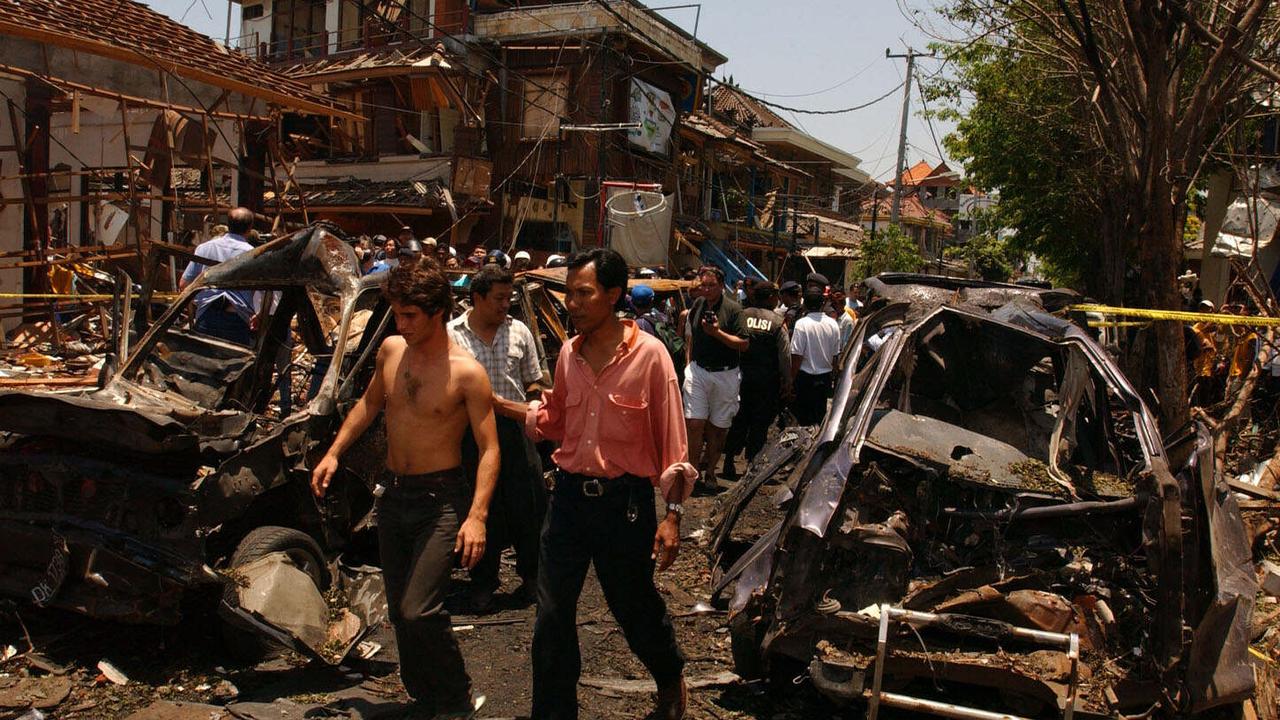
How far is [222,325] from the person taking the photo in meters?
7.58

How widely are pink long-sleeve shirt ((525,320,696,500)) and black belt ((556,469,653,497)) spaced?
0.07 ft

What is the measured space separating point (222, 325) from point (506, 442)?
3106mm

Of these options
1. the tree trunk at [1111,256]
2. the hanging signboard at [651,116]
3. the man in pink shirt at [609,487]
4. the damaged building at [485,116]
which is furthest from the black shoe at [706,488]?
the hanging signboard at [651,116]

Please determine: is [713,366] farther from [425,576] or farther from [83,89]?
[83,89]

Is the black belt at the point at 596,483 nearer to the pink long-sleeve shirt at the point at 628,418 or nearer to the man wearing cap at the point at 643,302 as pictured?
the pink long-sleeve shirt at the point at 628,418

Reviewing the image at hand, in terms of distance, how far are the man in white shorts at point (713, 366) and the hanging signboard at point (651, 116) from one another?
18256mm

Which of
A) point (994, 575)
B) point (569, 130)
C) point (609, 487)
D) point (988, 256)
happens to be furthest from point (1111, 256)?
point (988, 256)

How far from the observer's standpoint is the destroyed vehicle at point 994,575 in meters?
3.86

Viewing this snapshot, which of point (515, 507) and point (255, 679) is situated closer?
point (255, 679)

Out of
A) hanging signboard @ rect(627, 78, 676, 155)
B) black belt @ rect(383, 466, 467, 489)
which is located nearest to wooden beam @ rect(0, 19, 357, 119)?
black belt @ rect(383, 466, 467, 489)

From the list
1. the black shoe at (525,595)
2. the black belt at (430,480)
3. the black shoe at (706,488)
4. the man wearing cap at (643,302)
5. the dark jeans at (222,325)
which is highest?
the man wearing cap at (643,302)

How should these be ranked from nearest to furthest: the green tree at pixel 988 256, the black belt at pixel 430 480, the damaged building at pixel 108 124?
1. the black belt at pixel 430 480
2. the damaged building at pixel 108 124
3. the green tree at pixel 988 256

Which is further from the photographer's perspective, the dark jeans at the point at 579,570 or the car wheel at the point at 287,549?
the car wheel at the point at 287,549

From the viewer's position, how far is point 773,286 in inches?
375
